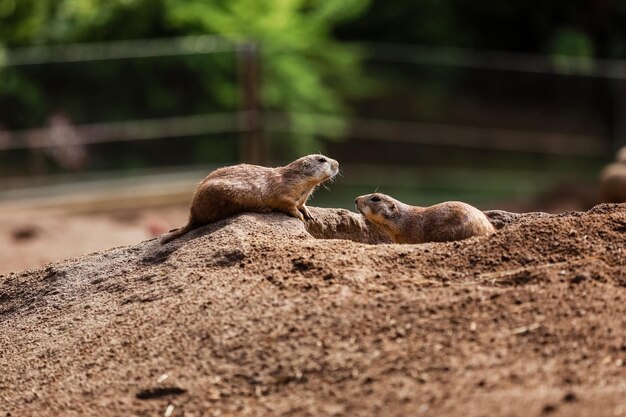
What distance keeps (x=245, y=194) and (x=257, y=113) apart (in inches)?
371

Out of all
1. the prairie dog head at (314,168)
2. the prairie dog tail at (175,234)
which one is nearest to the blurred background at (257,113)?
the prairie dog head at (314,168)

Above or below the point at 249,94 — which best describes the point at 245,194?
above

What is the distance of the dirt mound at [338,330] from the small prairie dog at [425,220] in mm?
461

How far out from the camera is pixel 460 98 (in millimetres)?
15258

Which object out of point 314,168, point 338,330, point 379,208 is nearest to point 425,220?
point 379,208

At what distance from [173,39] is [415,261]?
12070 millimetres

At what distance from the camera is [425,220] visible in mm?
5809

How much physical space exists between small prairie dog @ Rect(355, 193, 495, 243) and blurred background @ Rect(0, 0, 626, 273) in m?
7.26

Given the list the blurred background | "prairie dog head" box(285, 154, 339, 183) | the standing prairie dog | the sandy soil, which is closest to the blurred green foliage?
the blurred background

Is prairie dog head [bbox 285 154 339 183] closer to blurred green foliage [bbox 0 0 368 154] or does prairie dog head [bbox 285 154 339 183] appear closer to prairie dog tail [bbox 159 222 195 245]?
prairie dog tail [bbox 159 222 195 245]

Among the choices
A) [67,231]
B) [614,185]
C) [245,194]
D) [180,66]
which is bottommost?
[67,231]

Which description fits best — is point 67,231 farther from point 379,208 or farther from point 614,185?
point 379,208

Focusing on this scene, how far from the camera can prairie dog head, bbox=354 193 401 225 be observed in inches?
239

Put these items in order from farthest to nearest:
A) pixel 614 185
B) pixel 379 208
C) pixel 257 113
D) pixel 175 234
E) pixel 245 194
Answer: pixel 257 113 < pixel 614 185 < pixel 379 208 < pixel 245 194 < pixel 175 234
